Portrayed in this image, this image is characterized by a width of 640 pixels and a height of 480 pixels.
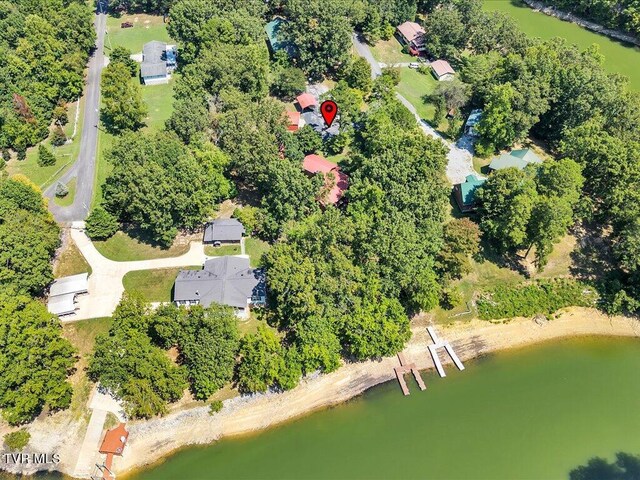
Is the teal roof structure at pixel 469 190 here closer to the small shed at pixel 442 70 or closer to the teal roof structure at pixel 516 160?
the teal roof structure at pixel 516 160

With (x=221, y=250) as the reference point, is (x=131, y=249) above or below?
below

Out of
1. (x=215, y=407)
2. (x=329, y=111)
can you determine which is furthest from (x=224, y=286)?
(x=329, y=111)

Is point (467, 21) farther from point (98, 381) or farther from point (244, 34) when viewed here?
point (98, 381)

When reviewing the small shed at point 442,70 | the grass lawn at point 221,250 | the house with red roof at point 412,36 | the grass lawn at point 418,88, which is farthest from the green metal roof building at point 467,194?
the house with red roof at point 412,36

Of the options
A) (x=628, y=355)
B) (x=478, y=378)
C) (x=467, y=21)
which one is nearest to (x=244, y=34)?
(x=467, y=21)

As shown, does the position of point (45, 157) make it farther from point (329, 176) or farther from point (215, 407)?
point (215, 407)

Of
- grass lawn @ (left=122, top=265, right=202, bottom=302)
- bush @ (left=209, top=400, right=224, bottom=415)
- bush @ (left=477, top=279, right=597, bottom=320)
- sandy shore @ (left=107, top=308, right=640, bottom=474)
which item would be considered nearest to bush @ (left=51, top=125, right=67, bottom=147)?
grass lawn @ (left=122, top=265, right=202, bottom=302)
